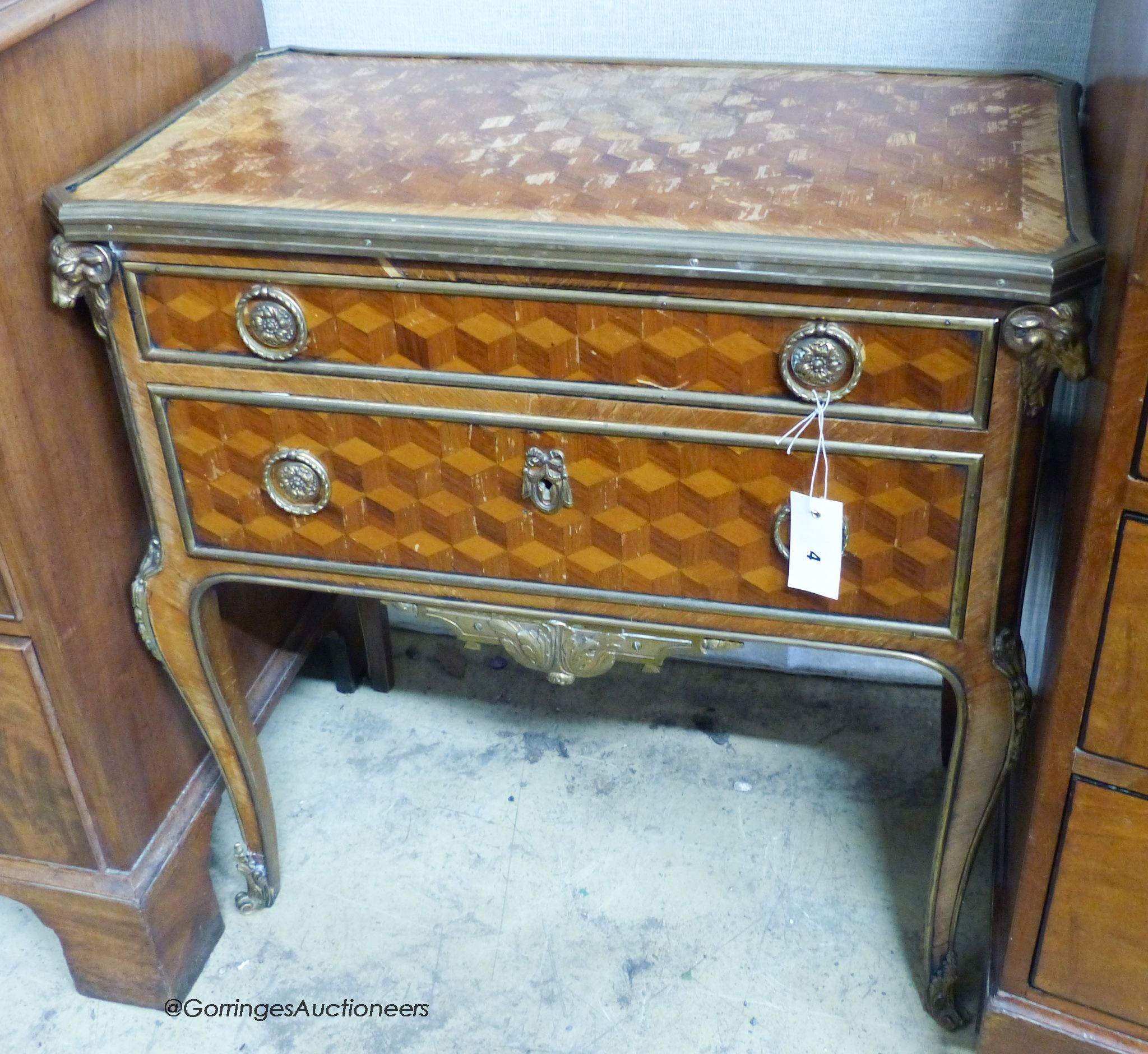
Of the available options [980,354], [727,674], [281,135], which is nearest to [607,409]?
[980,354]

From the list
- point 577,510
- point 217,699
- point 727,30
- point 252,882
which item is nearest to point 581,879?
point 252,882

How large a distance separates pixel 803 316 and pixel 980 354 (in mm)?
133

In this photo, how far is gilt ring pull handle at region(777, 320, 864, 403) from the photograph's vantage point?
93cm

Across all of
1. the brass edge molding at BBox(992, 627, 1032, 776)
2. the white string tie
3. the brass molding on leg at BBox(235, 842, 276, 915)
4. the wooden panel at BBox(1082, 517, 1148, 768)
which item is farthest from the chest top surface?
the brass molding on leg at BBox(235, 842, 276, 915)

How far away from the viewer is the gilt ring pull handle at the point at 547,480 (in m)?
1.04

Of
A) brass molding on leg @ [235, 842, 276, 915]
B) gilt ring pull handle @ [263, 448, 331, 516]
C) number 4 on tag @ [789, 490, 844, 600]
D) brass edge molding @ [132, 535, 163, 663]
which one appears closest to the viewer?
number 4 on tag @ [789, 490, 844, 600]

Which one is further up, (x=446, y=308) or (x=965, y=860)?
(x=446, y=308)

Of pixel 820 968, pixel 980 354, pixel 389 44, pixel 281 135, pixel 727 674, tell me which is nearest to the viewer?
pixel 980 354

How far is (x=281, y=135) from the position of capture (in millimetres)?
1159

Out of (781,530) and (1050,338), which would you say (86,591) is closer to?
(781,530)

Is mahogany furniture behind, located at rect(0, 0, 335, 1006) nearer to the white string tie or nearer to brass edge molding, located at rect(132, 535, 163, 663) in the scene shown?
brass edge molding, located at rect(132, 535, 163, 663)

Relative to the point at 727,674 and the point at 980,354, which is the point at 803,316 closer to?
the point at 980,354

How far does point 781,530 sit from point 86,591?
26.2 inches

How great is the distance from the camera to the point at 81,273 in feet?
3.41
